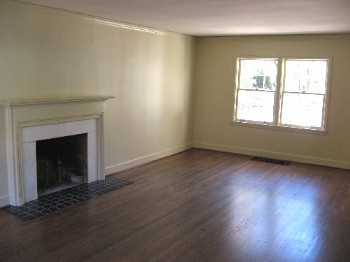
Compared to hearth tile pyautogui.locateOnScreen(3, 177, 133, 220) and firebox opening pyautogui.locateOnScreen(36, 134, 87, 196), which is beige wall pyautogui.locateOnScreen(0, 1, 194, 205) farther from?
firebox opening pyautogui.locateOnScreen(36, 134, 87, 196)

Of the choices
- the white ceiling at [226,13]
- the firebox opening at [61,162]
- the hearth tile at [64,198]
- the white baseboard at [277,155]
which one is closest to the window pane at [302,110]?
Answer: the white baseboard at [277,155]

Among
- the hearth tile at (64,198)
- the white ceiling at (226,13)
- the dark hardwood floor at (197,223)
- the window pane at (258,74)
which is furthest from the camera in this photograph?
the window pane at (258,74)

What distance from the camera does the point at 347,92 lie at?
21.4ft

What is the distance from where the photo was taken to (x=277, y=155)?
727 centimetres

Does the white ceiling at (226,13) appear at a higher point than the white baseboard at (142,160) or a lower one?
higher

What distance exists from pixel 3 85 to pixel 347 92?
5.60 metres

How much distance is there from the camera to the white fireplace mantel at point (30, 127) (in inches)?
167

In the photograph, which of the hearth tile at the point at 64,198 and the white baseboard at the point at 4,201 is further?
the white baseboard at the point at 4,201

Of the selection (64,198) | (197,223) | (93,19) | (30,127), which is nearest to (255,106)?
(93,19)

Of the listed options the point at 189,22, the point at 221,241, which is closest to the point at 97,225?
the point at 221,241

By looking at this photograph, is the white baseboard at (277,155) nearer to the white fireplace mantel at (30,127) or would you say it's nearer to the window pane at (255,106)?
the window pane at (255,106)

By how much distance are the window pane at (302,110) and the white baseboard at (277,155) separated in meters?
0.64

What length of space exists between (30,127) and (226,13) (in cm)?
282

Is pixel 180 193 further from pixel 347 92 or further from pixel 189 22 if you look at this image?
pixel 347 92
